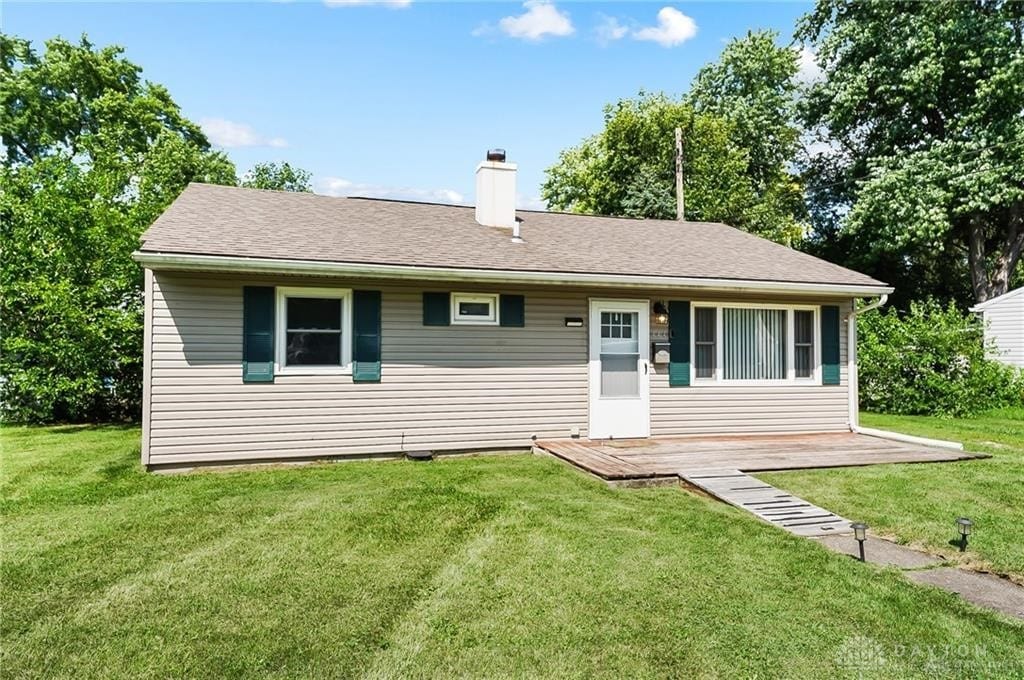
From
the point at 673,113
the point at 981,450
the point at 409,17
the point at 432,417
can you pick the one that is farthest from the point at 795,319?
the point at 673,113

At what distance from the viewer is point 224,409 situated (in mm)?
6969

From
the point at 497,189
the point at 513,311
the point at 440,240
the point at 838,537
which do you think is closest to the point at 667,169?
the point at 497,189

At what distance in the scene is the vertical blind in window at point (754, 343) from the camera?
352 inches

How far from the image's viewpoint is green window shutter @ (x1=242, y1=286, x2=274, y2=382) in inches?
276

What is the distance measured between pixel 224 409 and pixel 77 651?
428 centimetres

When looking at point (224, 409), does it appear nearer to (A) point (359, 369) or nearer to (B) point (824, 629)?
(A) point (359, 369)

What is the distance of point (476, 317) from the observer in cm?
795

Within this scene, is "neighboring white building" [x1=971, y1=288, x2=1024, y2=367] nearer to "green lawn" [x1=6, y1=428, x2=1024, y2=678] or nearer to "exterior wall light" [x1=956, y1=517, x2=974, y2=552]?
"exterior wall light" [x1=956, y1=517, x2=974, y2=552]

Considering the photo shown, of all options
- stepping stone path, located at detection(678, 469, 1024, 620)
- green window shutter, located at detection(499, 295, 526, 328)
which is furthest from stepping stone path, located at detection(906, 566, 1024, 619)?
green window shutter, located at detection(499, 295, 526, 328)

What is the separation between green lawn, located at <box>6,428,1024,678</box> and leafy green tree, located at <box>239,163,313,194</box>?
89.9 ft

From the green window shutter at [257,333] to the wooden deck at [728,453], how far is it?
11.8 ft

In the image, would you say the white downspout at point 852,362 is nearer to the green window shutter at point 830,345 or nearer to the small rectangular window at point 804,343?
the green window shutter at point 830,345

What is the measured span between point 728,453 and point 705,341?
1.99 m

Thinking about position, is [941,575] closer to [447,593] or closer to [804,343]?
[447,593]
